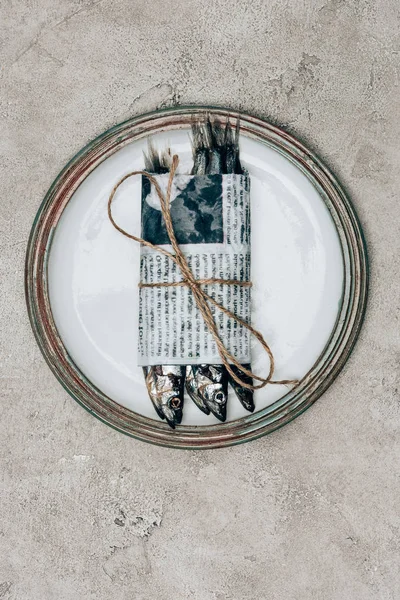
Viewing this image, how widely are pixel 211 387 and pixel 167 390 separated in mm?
80

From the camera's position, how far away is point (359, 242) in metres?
0.90

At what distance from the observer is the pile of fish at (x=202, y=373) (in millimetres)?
884

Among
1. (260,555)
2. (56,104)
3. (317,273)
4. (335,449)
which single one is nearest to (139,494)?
(260,555)

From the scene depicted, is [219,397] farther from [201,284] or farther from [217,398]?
[201,284]

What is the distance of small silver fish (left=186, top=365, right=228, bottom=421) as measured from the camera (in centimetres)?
88

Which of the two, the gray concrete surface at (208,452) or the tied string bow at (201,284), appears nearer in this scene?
the tied string bow at (201,284)

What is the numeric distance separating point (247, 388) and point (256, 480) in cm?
23

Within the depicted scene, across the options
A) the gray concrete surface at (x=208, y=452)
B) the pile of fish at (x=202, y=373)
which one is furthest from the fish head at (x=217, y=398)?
the gray concrete surface at (x=208, y=452)

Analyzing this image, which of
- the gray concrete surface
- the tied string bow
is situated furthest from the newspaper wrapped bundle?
the gray concrete surface

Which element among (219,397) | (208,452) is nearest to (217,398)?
(219,397)

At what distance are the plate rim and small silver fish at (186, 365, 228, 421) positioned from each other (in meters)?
0.04

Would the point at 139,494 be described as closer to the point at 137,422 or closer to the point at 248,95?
the point at 137,422

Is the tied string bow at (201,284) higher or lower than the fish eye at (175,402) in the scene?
higher

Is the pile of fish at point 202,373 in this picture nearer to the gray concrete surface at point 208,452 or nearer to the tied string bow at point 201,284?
the tied string bow at point 201,284
